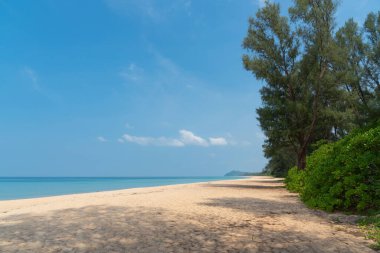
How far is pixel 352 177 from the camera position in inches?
375

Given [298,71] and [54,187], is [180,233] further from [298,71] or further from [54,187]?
[54,187]

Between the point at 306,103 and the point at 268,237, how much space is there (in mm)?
21654

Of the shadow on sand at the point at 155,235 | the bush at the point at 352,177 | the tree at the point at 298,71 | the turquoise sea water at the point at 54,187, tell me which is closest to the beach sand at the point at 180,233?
the shadow on sand at the point at 155,235

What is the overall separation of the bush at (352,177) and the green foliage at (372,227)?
92 centimetres

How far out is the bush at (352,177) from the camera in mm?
9242

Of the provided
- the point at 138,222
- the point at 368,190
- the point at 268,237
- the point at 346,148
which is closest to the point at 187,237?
the point at 268,237

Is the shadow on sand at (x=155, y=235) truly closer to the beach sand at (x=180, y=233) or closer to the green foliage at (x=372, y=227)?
the beach sand at (x=180, y=233)

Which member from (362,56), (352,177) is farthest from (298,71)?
(352,177)

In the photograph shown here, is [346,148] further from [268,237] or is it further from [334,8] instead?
[334,8]

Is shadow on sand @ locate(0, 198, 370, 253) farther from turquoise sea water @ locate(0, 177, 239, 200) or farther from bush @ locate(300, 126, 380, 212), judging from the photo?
turquoise sea water @ locate(0, 177, 239, 200)

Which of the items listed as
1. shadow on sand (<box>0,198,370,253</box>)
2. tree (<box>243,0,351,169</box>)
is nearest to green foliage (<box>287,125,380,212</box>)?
shadow on sand (<box>0,198,370,253</box>)

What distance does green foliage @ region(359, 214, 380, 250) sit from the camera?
249 inches

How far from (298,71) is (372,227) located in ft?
70.8

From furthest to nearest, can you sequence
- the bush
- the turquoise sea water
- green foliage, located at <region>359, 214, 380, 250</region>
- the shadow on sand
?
the turquoise sea water
the bush
green foliage, located at <region>359, 214, 380, 250</region>
the shadow on sand
